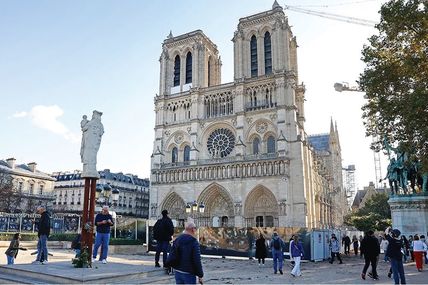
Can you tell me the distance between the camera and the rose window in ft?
140

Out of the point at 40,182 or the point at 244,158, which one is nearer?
the point at 244,158

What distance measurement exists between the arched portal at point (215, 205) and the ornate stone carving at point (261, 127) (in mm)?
7263

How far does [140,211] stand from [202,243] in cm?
4323

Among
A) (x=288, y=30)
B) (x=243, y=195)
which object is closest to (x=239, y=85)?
(x=288, y=30)

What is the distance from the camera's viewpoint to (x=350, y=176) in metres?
101

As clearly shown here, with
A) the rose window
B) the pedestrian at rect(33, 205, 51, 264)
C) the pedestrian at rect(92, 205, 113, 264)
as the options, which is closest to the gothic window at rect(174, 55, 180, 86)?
the rose window

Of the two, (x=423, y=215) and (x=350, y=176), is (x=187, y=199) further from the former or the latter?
(x=350, y=176)

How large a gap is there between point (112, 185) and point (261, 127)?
2635 cm

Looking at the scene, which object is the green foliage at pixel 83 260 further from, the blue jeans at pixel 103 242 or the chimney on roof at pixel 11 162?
the chimney on roof at pixel 11 162

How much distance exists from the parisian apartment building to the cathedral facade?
16.4m

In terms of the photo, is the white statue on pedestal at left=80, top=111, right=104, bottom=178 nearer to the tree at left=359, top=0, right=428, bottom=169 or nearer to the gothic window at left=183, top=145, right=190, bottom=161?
the tree at left=359, top=0, right=428, bottom=169

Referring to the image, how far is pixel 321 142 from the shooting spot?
226 feet

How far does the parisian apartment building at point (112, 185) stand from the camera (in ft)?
191

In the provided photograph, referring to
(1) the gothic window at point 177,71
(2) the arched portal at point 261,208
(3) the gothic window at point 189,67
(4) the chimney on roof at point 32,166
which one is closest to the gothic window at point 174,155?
(1) the gothic window at point 177,71
